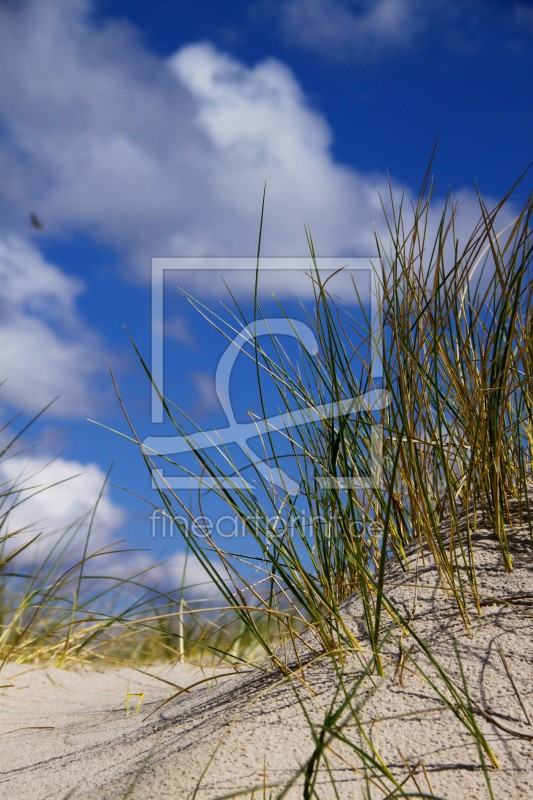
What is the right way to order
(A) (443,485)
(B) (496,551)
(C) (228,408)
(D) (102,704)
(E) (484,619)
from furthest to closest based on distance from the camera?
(D) (102,704), (C) (228,408), (A) (443,485), (B) (496,551), (E) (484,619)

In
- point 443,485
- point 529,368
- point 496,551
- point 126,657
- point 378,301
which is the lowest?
point 126,657

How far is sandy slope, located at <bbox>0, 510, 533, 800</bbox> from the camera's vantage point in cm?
121

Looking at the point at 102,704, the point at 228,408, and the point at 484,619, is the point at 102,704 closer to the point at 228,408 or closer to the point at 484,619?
the point at 228,408

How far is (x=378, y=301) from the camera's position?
194 cm

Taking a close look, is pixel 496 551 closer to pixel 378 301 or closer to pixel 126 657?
pixel 378 301

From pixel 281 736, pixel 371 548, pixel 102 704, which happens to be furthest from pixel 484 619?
pixel 102 704

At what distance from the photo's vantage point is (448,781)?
118cm

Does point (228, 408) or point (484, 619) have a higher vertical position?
point (228, 408)

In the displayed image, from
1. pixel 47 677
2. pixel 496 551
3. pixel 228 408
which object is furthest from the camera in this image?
pixel 47 677

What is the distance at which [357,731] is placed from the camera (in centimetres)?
130

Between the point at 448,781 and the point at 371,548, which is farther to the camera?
the point at 371,548

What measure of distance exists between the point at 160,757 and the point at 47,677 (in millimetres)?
1571

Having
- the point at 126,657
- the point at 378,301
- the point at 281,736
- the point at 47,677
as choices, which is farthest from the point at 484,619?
the point at 126,657

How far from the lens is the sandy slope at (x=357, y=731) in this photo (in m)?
1.21
